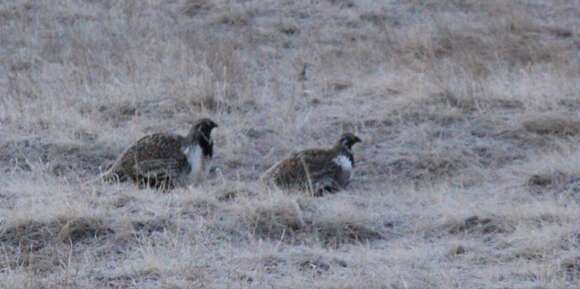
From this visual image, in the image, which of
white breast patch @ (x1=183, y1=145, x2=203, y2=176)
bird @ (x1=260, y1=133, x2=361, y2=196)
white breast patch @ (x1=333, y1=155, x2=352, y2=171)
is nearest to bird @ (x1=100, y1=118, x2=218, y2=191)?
white breast patch @ (x1=183, y1=145, x2=203, y2=176)

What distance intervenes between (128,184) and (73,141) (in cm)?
136

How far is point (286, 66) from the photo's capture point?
12.4m

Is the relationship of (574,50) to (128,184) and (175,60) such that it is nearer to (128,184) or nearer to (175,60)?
(175,60)

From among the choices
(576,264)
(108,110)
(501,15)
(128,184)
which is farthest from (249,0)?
(576,264)

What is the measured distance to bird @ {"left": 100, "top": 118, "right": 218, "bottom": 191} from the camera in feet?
25.6

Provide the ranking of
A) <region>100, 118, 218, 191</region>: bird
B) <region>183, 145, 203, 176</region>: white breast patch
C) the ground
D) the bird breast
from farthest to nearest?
the bird breast < <region>183, 145, 203, 176</region>: white breast patch < <region>100, 118, 218, 191</region>: bird < the ground

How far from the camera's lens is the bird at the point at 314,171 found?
7863 mm

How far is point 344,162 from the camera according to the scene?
8.14 metres

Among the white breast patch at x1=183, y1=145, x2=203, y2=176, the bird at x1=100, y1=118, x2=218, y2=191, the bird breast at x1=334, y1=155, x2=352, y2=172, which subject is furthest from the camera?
the bird breast at x1=334, y1=155, x2=352, y2=172

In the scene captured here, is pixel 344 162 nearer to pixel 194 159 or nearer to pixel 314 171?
pixel 314 171

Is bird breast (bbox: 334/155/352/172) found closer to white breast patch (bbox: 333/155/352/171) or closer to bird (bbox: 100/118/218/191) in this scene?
white breast patch (bbox: 333/155/352/171)

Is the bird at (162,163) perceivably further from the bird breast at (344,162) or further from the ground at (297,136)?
the bird breast at (344,162)

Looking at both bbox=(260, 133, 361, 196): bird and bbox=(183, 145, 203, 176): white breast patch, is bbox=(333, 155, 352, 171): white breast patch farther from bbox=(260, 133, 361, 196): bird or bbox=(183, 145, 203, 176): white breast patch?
bbox=(183, 145, 203, 176): white breast patch

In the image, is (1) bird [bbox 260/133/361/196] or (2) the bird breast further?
(2) the bird breast
